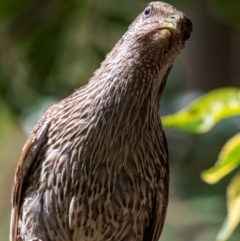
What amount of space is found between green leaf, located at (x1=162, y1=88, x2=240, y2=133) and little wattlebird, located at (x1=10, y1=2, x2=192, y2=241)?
71mm

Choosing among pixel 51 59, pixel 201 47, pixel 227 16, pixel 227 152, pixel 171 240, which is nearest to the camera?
pixel 227 152

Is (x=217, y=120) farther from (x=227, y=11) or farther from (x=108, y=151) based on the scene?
(x=227, y=11)

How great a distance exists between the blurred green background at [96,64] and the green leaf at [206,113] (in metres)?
0.94

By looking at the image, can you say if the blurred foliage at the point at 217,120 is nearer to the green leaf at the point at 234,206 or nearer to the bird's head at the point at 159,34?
the green leaf at the point at 234,206

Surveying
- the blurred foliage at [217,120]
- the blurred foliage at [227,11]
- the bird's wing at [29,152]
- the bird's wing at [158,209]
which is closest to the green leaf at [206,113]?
the blurred foliage at [217,120]

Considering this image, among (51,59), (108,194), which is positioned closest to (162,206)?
(108,194)

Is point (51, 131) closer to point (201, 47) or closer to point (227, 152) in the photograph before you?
point (227, 152)

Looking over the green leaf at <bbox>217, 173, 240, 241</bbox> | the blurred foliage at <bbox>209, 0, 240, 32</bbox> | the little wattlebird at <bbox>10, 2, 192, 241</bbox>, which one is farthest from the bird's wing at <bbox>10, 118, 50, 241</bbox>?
the blurred foliage at <bbox>209, 0, 240, 32</bbox>

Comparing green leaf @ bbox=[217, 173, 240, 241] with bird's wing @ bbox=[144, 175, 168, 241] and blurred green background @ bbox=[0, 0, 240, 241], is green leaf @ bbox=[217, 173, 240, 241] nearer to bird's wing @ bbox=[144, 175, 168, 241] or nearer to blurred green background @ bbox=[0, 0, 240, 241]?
bird's wing @ bbox=[144, 175, 168, 241]

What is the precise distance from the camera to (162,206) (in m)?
1.81

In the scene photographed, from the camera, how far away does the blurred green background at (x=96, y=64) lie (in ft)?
8.73

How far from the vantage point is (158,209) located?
71.1 inches

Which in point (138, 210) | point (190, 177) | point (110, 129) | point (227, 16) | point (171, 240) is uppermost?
point (227, 16)

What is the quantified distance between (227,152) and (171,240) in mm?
1614
